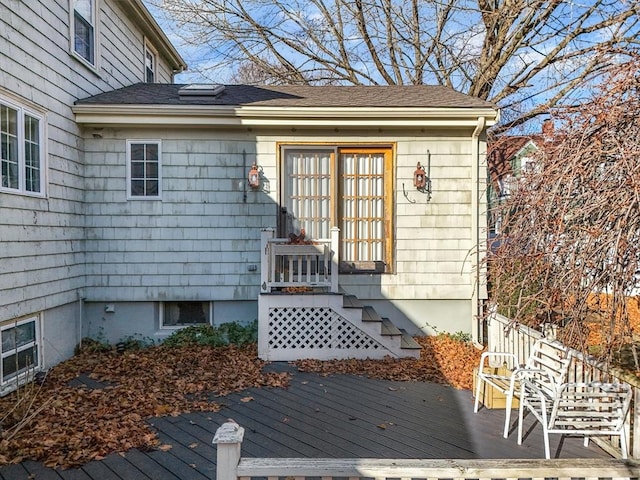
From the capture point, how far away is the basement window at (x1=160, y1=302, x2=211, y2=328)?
279 inches

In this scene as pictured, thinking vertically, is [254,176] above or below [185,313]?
above

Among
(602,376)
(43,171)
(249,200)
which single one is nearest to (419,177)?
(249,200)

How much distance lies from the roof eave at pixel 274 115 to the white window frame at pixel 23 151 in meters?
0.94

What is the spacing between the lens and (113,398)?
4.59 m

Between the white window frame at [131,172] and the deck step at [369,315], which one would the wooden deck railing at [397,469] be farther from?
the white window frame at [131,172]

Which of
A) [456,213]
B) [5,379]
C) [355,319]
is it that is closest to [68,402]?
[5,379]

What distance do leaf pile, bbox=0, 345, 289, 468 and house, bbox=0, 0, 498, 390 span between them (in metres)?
0.84

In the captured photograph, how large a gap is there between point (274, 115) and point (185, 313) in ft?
11.5

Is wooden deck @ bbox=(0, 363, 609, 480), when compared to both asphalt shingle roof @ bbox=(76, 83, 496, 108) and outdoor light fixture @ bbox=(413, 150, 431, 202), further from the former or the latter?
asphalt shingle roof @ bbox=(76, 83, 496, 108)

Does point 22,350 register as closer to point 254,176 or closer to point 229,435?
point 254,176

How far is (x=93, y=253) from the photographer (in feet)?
22.1

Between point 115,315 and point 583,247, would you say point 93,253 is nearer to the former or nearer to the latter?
point 115,315

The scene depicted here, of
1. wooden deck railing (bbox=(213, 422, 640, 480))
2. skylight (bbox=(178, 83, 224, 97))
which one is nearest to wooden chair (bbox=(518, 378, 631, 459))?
wooden deck railing (bbox=(213, 422, 640, 480))

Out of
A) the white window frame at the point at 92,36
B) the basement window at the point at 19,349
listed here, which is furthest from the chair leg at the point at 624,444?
the white window frame at the point at 92,36
